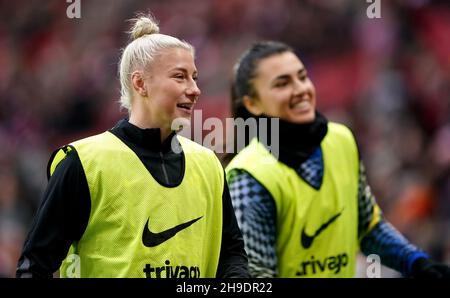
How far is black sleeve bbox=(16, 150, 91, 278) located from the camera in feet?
9.68

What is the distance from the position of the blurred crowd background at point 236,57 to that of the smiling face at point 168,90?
4174 mm

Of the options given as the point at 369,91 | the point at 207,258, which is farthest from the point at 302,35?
the point at 207,258

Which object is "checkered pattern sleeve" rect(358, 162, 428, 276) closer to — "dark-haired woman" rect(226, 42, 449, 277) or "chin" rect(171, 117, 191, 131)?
"dark-haired woman" rect(226, 42, 449, 277)

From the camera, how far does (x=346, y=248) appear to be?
415 cm

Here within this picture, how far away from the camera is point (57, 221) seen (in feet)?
9.84

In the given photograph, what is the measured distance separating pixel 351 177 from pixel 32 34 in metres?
6.90

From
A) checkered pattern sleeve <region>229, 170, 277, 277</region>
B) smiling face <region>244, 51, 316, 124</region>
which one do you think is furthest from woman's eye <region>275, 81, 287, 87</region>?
checkered pattern sleeve <region>229, 170, 277, 277</region>

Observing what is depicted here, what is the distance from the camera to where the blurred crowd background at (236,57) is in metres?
7.77

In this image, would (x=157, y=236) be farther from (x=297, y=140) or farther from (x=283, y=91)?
(x=283, y=91)

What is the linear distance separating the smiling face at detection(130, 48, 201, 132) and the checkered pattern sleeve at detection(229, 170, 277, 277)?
2.79 feet

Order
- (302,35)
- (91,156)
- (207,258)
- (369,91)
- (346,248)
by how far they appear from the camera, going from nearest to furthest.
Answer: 1. (91,156)
2. (207,258)
3. (346,248)
4. (369,91)
5. (302,35)

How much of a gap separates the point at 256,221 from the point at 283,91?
2.11 ft

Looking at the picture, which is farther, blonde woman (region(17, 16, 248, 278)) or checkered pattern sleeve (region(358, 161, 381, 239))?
checkered pattern sleeve (region(358, 161, 381, 239))
